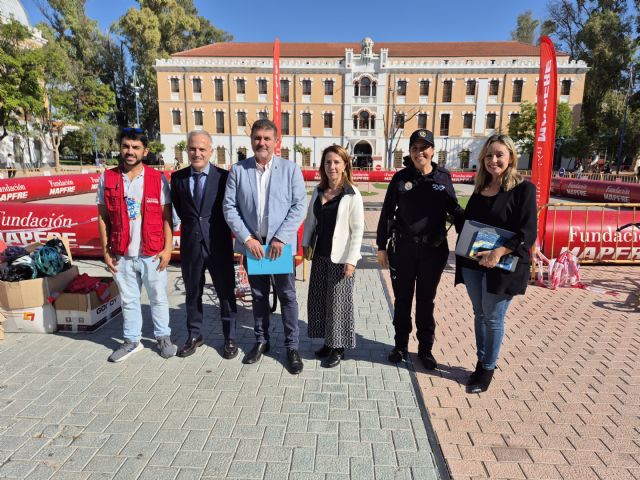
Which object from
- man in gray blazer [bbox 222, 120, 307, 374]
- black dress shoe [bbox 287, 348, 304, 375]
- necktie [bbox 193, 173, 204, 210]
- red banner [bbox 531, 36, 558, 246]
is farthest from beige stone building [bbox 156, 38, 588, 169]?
black dress shoe [bbox 287, 348, 304, 375]

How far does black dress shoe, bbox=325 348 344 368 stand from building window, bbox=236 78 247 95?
4400 centimetres

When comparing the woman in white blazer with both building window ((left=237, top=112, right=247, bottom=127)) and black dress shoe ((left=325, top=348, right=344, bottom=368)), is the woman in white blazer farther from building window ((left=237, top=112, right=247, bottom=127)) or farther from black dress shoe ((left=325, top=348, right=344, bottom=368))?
building window ((left=237, top=112, right=247, bottom=127))

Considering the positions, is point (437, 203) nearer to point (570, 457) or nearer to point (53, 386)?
point (570, 457)

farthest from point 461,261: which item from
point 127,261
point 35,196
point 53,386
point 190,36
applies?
point 190,36

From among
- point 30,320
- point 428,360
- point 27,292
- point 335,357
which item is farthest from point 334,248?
point 30,320

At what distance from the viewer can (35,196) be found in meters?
16.8

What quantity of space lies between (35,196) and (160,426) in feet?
59.9

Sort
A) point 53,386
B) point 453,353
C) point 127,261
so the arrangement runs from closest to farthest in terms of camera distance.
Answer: point 53,386 → point 127,261 → point 453,353

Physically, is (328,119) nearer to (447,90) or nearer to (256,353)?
(447,90)

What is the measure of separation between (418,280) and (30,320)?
4156mm

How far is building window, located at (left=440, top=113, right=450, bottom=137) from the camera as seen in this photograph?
43.0 metres

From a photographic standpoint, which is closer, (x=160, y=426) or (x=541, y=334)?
(x=160, y=426)

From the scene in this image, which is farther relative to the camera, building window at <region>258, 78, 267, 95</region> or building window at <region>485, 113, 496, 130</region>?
building window at <region>258, 78, 267, 95</region>

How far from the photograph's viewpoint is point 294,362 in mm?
3609
